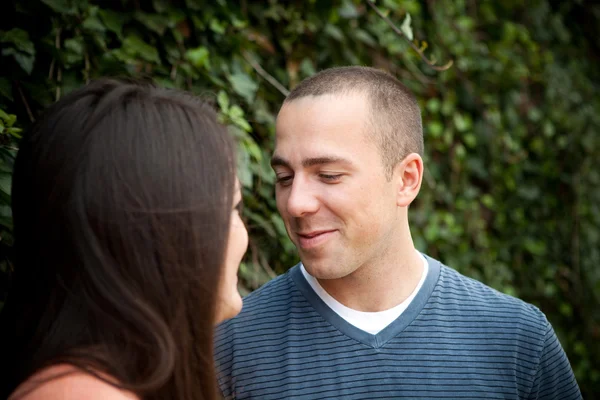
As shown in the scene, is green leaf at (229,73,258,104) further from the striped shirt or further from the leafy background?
the striped shirt

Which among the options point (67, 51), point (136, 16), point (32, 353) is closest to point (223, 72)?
point (136, 16)

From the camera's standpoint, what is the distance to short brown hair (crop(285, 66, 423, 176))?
5.92 feet

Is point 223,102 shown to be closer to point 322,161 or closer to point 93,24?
point 93,24

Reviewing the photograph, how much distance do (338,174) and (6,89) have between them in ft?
3.21

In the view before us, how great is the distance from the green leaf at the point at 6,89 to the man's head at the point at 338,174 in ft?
2.54

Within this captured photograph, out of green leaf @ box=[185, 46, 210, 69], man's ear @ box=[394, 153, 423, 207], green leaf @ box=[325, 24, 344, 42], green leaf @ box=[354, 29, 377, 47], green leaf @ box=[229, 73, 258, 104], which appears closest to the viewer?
man's ear @ box=[394, 153, 423, 207]

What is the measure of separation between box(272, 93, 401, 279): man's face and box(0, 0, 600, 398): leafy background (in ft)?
1.67

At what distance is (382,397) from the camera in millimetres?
1632

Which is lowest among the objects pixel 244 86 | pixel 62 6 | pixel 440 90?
pixel 440 90

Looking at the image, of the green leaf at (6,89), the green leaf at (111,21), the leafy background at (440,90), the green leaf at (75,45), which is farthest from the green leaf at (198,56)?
the green leaf at (6,89)

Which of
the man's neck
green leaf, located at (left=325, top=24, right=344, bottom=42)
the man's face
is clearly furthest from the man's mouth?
green leaf, located at (left=325, top=24, right=344, bottom=42)

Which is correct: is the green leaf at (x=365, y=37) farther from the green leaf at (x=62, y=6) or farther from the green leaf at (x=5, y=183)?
the green leaf at (x=5, y=183)

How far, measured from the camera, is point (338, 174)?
5.65 ft

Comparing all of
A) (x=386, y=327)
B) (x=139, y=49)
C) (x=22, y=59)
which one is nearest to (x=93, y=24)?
(x=139, y=49)
